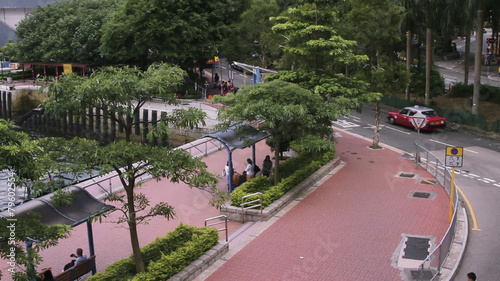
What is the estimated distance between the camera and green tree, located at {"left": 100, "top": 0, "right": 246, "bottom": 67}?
46062mm

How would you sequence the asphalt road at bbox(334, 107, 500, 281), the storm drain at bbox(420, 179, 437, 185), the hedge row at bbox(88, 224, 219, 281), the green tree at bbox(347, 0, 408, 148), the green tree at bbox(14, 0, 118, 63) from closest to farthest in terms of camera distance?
the hedge row at bbox(88, 224, 219, 281), the asphalt road at bbox(334, 107, 500, 281), the storm drain at bbox(420, 179, 437, 185), the green tree at bbox(347, 0, 408, 148), the green tree at bbox(14, 0, 118, 63)

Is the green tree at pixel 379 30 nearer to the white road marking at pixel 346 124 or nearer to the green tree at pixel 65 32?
the white road marking at pixel 346 124

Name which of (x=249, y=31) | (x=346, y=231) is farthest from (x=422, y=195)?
(x=249, y=31)

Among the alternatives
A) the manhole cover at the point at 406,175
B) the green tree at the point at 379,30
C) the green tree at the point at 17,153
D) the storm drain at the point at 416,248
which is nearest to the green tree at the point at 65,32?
the green tree at the point at 379,30

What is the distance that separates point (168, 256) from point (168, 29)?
33125mm

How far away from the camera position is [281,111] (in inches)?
787

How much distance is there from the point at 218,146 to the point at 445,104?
20373mm

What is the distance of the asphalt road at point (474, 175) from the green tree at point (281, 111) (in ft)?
19.8

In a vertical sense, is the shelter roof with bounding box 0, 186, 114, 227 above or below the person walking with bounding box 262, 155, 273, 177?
above

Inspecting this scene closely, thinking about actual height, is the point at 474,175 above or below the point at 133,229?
below

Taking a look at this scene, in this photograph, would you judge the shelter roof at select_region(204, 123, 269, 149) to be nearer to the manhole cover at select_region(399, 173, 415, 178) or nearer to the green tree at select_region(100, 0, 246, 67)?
the manhole cover at select_region(399, 173, 415, 178)

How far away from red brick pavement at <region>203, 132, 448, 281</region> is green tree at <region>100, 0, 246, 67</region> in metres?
25.1

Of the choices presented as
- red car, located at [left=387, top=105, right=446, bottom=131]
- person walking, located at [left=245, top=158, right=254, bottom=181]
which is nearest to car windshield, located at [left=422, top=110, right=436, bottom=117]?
red car, located at [left=387, top=105, right=446, bottom=131]

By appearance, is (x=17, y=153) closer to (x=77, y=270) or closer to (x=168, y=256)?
(x=168, y=256)
